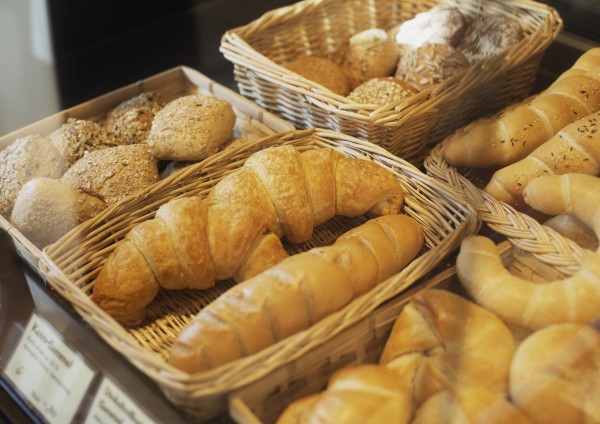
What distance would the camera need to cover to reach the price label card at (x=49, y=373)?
1.29m

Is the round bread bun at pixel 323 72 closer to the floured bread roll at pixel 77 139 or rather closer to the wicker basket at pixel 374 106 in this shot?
the wicker basket at pixel 374 106

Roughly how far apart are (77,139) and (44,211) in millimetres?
376

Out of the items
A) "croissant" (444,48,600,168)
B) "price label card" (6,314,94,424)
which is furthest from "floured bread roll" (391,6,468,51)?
"price label card" (6,314,94,424)

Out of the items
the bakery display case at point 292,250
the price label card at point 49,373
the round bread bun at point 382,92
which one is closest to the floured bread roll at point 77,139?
the bakery display case at point 292,250

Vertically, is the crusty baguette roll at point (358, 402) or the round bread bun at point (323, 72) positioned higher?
the round bread bun at point (323, 72)

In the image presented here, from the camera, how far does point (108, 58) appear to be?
2.54m

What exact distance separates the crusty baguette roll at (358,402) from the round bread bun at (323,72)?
1.28m

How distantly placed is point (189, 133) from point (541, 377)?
1.25m

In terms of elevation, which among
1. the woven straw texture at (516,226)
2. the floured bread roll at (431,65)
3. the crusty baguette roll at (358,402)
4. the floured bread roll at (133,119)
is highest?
the floured bread roll at (431,65)

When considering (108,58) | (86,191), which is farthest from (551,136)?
(108,58)

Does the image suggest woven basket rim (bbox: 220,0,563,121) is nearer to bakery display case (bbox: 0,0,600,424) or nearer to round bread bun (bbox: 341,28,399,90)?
bakery display case (bbox: 0,0,600,424)

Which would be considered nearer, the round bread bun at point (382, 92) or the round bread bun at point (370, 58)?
the round bread bun at point (382, 92)

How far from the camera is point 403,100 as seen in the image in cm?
177

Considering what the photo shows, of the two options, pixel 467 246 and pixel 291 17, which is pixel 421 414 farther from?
pixel 291 17
